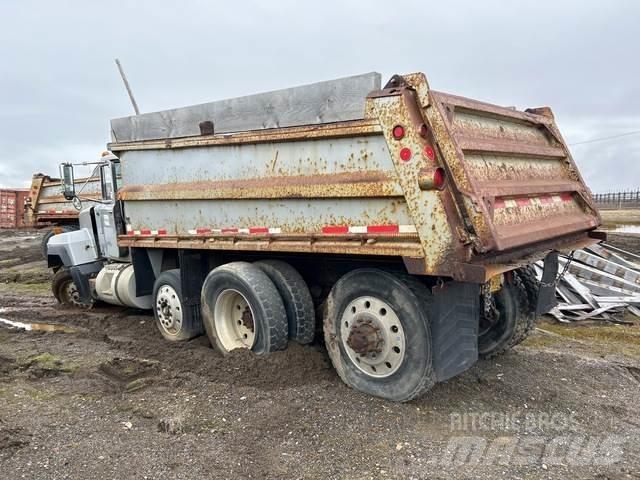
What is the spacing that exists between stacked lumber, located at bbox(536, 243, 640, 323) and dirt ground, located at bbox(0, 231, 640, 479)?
154 centimetres

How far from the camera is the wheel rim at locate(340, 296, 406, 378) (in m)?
4.21

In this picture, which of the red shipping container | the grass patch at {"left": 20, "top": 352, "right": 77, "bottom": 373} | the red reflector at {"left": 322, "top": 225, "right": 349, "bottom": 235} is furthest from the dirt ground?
the red shipping container

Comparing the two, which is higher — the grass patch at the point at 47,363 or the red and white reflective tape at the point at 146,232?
the red and white reflective tape at the point at 146,232

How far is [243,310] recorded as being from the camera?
5.56 meters

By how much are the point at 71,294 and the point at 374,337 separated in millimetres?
6396

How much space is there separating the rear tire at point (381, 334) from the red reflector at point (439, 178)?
82 cm

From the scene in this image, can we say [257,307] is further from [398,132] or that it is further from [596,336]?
[596,336]

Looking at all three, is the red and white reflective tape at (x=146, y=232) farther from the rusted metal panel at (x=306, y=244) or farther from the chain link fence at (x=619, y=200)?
the chain link fence at (x=619, y=200)

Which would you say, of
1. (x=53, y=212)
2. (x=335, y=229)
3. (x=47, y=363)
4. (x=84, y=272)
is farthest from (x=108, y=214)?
(x=53, y=212)

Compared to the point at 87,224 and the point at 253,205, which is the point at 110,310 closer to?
the point at 87,224

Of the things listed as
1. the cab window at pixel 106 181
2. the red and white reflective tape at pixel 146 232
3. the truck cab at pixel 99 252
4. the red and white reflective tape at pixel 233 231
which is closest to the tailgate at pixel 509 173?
the red and white reflective tape at pixel 233 231

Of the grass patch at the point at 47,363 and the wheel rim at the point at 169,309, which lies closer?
the grass patch at the point at 47,363

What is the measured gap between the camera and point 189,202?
575cm

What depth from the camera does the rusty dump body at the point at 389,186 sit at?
3.79 meters
